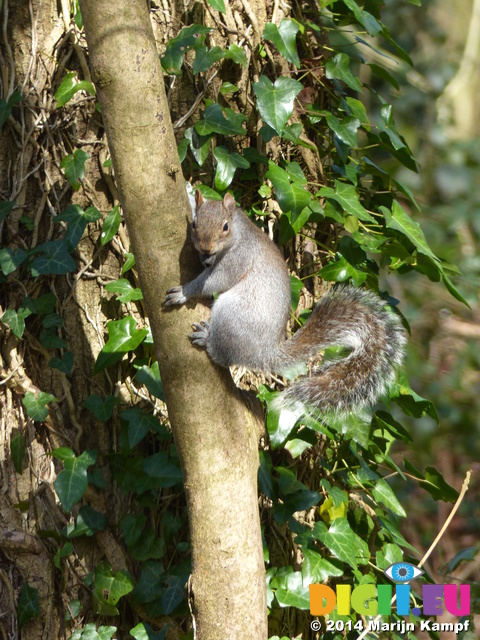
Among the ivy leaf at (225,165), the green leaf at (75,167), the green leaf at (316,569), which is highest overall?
the green leaf at (75,167)

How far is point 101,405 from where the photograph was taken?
1779 millimetres

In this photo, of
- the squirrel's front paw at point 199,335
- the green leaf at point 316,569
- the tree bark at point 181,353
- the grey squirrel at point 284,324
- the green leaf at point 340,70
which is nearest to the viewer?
the tree bark at point 181,353

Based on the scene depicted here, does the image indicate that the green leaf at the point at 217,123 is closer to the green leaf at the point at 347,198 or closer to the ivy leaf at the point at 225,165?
the ivy leaf at the point at 225,165

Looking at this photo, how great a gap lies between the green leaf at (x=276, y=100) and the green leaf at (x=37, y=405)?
93cm

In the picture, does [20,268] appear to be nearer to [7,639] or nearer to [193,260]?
[193,260]

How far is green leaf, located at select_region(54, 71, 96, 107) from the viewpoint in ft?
5.76

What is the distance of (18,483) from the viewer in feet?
6.06

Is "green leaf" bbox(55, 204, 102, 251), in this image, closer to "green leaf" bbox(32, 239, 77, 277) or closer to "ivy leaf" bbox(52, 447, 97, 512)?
"green leaf" bbox(32, 239, 77, 277)

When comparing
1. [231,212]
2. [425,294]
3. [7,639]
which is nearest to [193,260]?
[231,212]

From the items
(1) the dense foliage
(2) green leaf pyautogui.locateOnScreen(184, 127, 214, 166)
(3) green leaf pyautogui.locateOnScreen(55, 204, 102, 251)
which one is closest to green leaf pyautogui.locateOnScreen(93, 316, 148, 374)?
(1) the dense foliage

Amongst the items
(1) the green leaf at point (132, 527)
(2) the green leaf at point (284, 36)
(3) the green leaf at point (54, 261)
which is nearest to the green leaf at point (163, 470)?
(1) the green leaf at point (132, 527)

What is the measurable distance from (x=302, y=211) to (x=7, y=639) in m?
1.41

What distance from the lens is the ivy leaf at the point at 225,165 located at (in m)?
1.76

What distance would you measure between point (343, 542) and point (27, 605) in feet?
2.85
